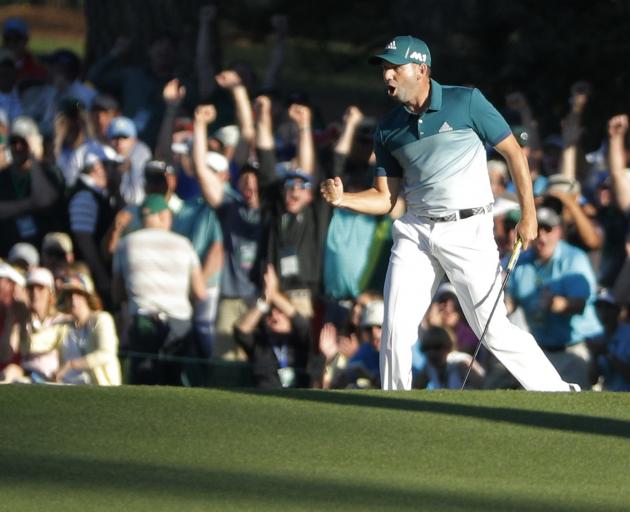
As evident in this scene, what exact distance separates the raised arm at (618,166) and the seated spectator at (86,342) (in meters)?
3.38

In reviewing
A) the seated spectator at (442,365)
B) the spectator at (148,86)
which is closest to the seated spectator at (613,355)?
the seated spectator at (442,365)

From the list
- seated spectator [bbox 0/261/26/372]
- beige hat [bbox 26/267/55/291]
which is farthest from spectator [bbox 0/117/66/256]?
beige hat [bbox 26/267/55/291]

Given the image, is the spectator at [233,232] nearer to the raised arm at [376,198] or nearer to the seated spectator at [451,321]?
the seated spectator at [451,321]

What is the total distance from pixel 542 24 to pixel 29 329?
6084 millimetres

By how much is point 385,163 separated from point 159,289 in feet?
12.9

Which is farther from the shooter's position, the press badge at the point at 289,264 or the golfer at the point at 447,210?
the press badge at the point at 289,264

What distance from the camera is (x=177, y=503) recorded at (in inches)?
237

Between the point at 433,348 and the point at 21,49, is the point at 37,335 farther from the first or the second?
the point at 21,49

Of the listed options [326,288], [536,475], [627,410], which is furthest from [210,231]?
[536,475]

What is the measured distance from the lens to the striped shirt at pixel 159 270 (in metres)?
12.1

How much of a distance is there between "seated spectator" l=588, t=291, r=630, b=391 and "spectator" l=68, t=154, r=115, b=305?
156 inches

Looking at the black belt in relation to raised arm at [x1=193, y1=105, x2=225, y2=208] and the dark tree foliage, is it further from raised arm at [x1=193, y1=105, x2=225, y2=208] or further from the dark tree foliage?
the dark tree foliage

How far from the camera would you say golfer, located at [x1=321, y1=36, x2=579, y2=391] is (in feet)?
27.1

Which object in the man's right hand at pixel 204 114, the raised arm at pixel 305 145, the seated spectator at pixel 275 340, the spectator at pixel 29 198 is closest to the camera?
the seated spectator at pixel 275 340
